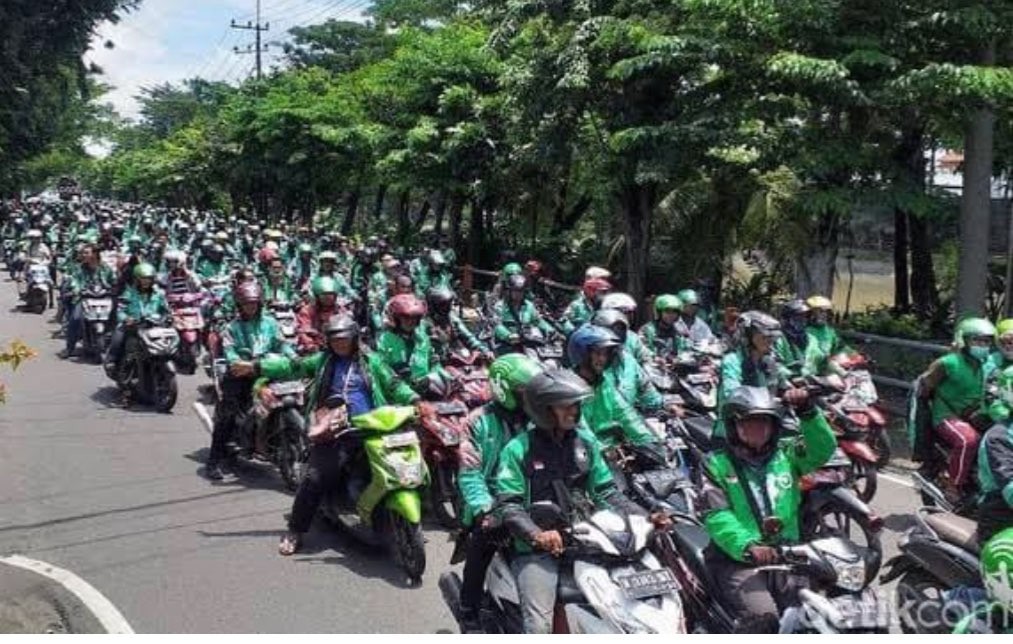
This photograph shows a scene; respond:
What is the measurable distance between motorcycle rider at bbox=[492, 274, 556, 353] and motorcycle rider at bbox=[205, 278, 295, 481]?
310 centimetres

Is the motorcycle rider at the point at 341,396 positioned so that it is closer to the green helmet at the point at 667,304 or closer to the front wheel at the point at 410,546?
the front wheel at the point at 410,546

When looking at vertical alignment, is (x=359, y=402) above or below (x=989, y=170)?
below

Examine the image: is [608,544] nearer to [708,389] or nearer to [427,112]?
[708,389]

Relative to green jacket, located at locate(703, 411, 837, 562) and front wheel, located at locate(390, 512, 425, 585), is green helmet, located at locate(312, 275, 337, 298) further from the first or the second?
green jacket, located at locate(703, 411, 837, 562)

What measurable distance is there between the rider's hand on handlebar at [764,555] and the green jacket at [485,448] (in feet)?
4.11

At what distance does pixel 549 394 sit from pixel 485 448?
0.59 metres

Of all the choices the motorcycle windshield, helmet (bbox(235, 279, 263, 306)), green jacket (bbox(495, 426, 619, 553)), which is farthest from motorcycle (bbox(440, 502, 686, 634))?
helmet (bbox(235, 279, 263, 306))

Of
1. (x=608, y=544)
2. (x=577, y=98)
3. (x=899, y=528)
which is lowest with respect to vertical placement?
(x=899, y=528)

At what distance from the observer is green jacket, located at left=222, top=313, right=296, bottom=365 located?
9.38m

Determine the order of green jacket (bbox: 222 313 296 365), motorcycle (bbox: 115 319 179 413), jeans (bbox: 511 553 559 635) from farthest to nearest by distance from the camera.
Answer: motorcycle (bbox: 115 319 179 413), green jacket (bbox: 222 313 296 365), jeans (bbox: 511 553 559 635)

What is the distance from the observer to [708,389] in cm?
910

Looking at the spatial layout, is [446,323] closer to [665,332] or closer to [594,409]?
[665,332]

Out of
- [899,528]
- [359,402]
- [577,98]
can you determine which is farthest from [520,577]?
[577,98]

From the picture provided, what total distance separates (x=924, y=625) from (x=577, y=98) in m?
13.1
